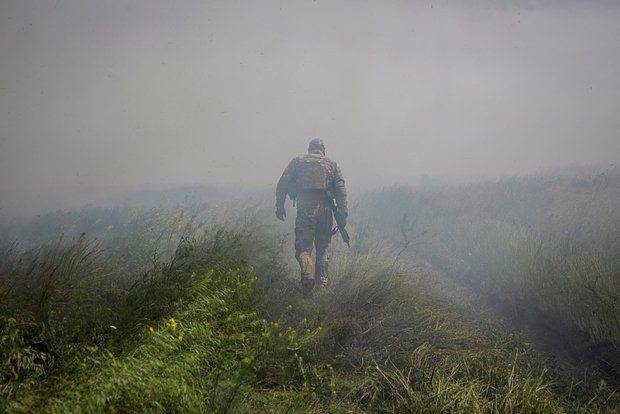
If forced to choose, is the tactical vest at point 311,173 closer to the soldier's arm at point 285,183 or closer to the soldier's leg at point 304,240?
the soldier's arm at point 285,183

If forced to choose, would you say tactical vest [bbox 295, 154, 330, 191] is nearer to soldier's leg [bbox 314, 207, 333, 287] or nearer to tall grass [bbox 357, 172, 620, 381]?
soldier's leg [bbox 314, 207, 333, 287]

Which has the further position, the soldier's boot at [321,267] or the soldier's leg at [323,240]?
the soldier's leg at [323,240]

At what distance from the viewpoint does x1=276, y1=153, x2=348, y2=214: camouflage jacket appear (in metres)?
6.05

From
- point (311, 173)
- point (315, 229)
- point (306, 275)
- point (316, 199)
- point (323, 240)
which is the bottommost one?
point (306, 275)

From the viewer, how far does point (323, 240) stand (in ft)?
19.9

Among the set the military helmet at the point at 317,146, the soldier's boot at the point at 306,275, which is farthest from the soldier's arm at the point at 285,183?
the soldier's boot at the point at 306,275

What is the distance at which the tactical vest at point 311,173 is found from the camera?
6.03m

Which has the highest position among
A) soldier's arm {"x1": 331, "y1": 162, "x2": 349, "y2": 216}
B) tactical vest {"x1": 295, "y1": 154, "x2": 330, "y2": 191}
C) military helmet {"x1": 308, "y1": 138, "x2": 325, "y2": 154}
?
military helmet {"x1": 308, "y1": 138, "x2": 325, "y2": 154}

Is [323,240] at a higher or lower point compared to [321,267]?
higher

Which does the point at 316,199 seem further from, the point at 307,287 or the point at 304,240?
the point at 307,287

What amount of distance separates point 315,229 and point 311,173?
3.11ft

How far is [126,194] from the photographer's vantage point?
1517 centimetres

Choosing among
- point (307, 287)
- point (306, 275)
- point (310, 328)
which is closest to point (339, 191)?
point (306, 275)

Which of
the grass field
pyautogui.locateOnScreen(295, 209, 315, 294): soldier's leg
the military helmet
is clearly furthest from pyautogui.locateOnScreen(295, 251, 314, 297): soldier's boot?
the military helmet
